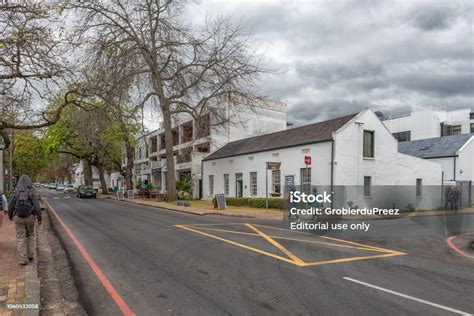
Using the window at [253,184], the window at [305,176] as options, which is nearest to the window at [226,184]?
the window at [253,184]

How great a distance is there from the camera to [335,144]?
74.8 feet

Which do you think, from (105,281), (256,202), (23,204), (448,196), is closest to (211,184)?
(256,202)

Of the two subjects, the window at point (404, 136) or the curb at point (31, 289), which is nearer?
the curb at point (31, 289)

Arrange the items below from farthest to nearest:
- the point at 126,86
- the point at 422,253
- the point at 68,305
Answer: the point at 126,86
the point at 422,253
the point at 68,305

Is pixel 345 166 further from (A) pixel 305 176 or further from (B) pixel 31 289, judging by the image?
(B) pixel 31 289

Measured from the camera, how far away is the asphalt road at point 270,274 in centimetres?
562

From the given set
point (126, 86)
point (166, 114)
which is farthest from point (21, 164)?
point (126, 86)

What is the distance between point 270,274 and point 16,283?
436 cm

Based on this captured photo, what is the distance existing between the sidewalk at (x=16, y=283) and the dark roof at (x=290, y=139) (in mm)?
18217

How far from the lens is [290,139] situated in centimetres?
2734

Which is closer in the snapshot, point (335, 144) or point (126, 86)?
point (335, 144)

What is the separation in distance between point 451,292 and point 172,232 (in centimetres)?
892

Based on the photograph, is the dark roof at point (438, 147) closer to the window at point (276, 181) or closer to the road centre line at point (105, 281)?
the window at point (276, 181)

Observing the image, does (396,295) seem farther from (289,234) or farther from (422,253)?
(289,234)
